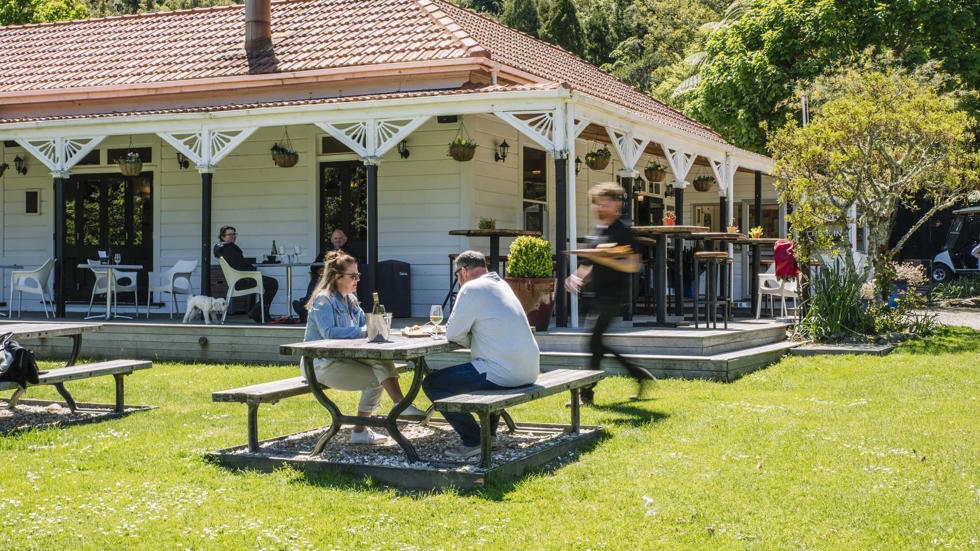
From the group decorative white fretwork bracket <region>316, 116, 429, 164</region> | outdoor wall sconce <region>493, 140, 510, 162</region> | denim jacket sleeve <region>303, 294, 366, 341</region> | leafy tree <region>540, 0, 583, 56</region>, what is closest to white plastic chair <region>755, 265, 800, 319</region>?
outdoor wall sconce <region>493, 140, 510, 162</region>

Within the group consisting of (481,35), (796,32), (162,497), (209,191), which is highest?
(796,32)

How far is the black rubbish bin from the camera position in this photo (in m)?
14.0

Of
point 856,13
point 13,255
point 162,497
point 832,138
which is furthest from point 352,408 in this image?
point 856,13

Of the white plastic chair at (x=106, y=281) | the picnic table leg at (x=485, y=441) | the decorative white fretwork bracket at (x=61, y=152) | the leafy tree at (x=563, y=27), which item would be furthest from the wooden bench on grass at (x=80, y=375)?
the leafy tree at (x=563, y=27)

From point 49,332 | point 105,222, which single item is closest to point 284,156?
point 105,222

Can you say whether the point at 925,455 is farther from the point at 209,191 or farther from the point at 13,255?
the point at 13,255

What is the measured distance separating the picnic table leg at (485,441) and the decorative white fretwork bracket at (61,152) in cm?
981

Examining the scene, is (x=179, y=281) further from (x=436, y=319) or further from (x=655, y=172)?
(x=436, y=319)

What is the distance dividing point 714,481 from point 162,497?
118 inches

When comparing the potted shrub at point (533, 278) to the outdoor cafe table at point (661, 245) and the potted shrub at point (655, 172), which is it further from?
the potted shrub at point (655, 172)

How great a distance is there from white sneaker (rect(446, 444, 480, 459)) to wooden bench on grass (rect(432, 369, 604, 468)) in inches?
10.3

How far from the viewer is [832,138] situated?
13.3 m

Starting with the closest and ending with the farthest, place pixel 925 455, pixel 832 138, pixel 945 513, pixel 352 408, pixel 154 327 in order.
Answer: pixel 945 513, pixel 925 455, pixel 352 408, pixel 154 327, pixel 832 138

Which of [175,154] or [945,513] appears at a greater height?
[175,154]
